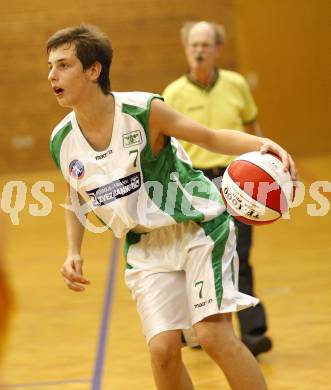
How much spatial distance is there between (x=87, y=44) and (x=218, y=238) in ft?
3.30

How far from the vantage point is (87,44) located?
11.8ft

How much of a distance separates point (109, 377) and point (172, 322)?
4.75ft

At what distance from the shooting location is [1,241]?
1.50m

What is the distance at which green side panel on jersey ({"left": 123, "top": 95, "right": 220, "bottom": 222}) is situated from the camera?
357 centimetres

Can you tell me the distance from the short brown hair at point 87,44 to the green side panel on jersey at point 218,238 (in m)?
0.74

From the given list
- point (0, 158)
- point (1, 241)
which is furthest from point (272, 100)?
point (1, 241)

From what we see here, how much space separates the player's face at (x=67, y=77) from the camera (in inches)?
140

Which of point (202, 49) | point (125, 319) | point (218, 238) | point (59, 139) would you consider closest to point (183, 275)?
point (218, 238)

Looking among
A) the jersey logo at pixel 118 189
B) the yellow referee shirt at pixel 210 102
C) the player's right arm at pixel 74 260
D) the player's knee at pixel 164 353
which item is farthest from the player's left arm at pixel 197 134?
the yellow referee shirt at pixel 210 102

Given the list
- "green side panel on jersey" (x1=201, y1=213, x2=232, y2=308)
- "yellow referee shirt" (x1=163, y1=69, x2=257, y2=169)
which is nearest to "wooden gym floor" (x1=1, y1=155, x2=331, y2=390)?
"green side panel on jersey" (x1=201, y1=213, x2=232, y2=308)

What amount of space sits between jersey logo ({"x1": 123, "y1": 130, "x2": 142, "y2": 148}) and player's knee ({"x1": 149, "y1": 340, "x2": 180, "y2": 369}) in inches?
32.8

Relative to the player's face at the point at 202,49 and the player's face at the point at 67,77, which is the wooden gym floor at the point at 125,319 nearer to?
the player's face at the point at 67,77

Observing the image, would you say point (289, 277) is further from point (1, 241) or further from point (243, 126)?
point (1, 241)

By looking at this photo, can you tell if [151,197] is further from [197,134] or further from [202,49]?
[202,49]
